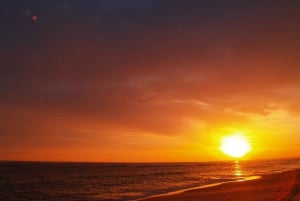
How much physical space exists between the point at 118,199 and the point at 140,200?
372 cm

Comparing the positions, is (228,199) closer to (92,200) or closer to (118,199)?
(118,199)

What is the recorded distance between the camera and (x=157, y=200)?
1138 inches

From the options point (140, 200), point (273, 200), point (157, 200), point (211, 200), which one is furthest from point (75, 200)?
point (273, 200)

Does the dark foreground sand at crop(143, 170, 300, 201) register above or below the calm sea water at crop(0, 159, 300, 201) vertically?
above

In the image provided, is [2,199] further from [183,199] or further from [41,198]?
[183,199]

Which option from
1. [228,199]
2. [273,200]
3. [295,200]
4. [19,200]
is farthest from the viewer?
[19,200]

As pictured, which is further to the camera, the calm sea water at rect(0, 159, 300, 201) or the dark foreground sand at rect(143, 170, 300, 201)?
the calm sea water at rect(0, 159, 300, 201)

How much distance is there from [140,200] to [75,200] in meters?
8.08

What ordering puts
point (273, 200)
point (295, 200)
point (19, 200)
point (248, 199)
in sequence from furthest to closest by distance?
point (19, 200) → point (248, 199) → point (273, 200) → point (295, 200)

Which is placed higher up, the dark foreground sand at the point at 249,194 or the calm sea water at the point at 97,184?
the dark foreground sand at the point at 249,194

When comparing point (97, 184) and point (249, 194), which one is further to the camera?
point (97, 184)

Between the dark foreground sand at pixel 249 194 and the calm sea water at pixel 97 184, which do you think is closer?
the dark foreground sand at pixel 249 194

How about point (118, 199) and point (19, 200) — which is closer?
point (118, 199)

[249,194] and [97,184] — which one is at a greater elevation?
[249,194]
